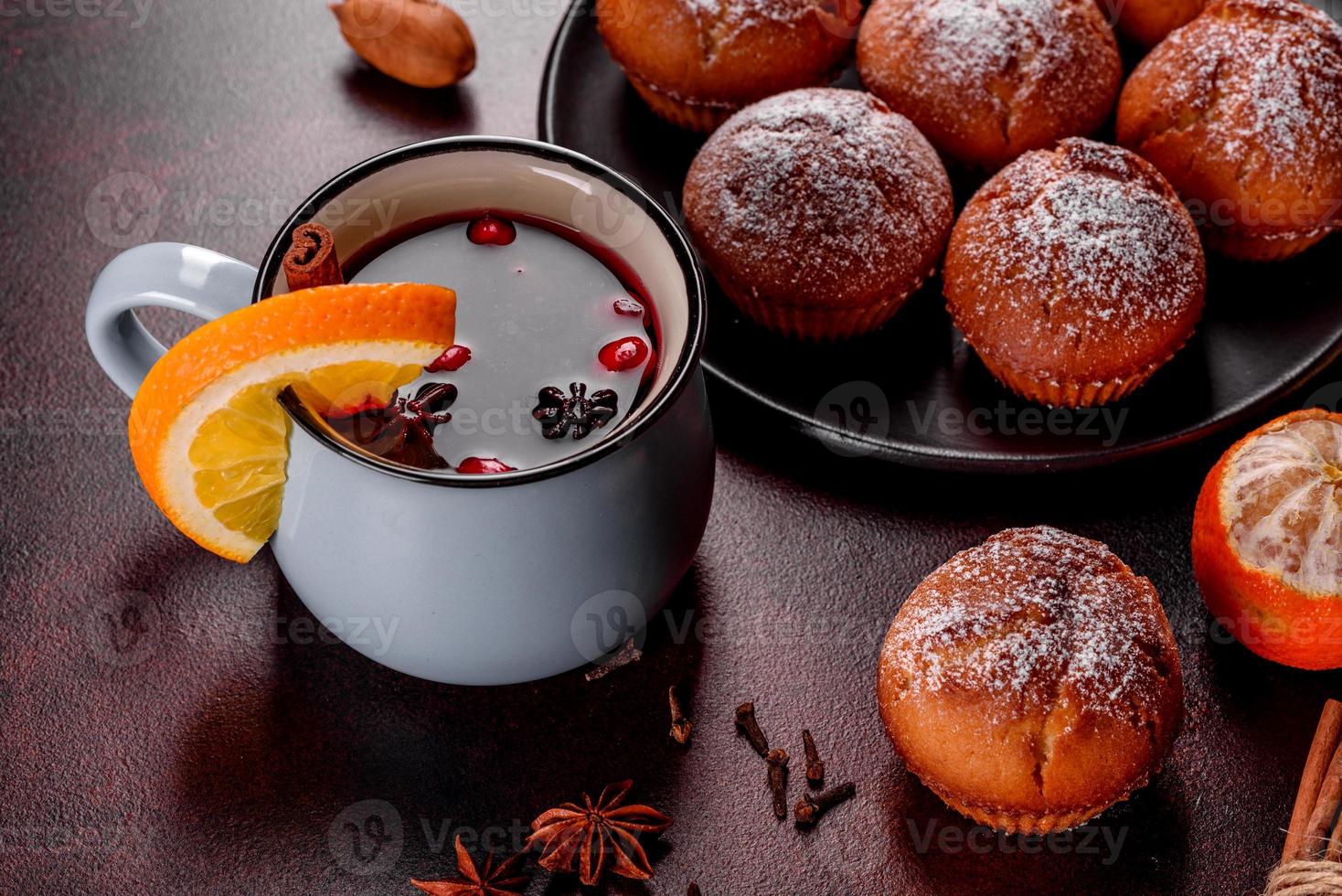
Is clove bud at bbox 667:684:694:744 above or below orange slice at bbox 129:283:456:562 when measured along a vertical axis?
below

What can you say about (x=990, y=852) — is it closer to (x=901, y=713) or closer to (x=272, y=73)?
(x=901, y=713)

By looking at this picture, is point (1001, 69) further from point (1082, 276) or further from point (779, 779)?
point (779, 779)

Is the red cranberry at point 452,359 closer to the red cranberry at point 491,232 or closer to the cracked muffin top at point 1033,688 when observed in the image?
the red cranberry at point 491,232

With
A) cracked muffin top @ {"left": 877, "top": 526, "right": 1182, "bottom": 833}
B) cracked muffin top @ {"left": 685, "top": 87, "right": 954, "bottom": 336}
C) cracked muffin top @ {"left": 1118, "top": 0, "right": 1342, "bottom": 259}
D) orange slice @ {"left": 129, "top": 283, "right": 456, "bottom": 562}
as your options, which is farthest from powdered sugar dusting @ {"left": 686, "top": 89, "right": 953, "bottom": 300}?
orange slice @ {"left": 129, "top": 283, "right": 456, "bottom": 562}

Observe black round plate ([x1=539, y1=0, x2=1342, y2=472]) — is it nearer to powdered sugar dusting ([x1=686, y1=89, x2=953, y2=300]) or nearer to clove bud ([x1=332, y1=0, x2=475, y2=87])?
powdered sugar dusting ([x1=686, y1=89, x2=953, y2=300])

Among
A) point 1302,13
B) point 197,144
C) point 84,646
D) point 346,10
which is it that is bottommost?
point 84,646

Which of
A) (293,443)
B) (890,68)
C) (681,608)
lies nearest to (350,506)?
(293,443)
